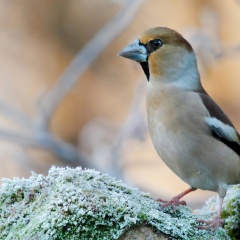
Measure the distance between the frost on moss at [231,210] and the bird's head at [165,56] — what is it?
0.78m

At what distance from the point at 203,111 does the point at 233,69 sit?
19.5 ft

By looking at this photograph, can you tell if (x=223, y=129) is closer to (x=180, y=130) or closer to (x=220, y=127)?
(x=220, y=127)

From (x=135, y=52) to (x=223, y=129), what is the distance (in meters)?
0.79

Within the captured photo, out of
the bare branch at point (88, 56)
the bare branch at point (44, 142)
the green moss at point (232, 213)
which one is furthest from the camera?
the bare branch at point (44, 142)

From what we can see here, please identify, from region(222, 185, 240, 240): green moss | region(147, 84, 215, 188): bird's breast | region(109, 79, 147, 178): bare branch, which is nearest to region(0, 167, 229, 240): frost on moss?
region(222, 185, 240, 240): green moss

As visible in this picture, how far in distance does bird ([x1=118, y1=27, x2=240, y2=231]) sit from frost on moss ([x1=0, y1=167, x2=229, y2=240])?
75 centimetres

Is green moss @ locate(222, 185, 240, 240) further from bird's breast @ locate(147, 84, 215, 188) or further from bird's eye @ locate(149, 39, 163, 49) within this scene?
bird's eye @ locate(149, 39, 163, 49)

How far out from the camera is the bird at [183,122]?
3.91 metres

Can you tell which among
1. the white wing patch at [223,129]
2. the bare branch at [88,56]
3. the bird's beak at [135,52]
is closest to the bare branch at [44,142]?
the bare branch at [88,56]

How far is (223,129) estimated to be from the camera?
4.11 meters

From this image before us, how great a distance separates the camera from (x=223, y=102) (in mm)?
9609

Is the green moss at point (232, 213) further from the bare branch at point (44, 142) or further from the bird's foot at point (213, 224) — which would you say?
the bare branch at point (44, 142)

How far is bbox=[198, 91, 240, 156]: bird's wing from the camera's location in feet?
13.3

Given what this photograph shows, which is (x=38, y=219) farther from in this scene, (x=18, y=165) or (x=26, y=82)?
(x=26, y=82)
